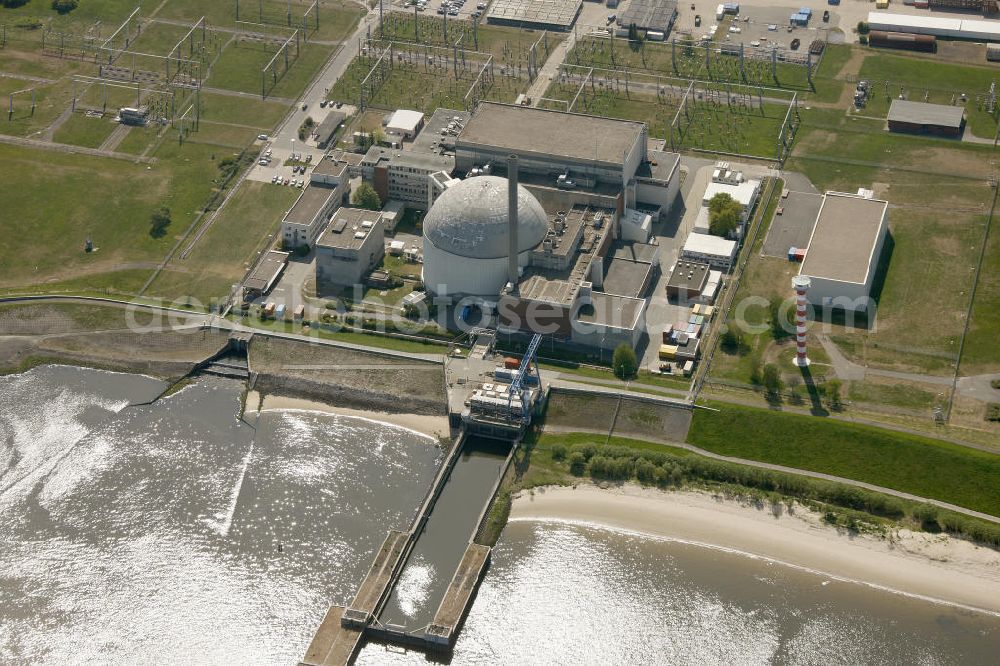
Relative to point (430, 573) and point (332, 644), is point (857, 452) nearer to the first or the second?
point (430, 573)

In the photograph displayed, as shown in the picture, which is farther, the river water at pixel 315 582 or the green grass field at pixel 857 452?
the green grass field at pixel 857 452

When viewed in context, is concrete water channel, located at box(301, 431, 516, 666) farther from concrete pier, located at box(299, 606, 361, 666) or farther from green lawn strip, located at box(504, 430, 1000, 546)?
green lawn strip, located at box(504, 430, 1000, 546)

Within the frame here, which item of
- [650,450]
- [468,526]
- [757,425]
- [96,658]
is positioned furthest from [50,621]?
[757,425]

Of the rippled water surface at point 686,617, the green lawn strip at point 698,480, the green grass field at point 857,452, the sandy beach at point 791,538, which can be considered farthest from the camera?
the green grass field at point 857,452

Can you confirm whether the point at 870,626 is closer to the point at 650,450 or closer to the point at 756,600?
the point at 756,600

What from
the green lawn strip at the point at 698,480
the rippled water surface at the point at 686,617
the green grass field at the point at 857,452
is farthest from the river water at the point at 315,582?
the green grass field at the point at 857,452

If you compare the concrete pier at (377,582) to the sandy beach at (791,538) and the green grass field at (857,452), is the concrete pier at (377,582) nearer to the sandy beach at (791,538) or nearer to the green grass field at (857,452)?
the sandy beach at (791,538)
